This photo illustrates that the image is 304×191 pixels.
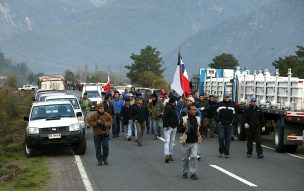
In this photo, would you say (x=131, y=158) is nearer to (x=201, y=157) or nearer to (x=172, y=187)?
(x=201, y=157)

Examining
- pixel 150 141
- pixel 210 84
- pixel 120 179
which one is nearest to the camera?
pixel 120 179

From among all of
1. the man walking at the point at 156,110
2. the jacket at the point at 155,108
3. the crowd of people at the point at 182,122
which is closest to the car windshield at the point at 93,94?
the crowd of people at the point at 182,122

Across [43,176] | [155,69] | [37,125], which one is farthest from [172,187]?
[155,69]

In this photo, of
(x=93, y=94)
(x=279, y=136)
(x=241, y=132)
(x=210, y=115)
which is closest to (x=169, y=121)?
(x=279, y=136)

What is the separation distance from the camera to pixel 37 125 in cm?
1766

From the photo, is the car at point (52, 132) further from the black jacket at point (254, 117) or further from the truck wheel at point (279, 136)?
the truck wheel at point (279, 136)

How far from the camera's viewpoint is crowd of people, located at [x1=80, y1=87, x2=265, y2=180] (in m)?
13.5

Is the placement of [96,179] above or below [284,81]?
below

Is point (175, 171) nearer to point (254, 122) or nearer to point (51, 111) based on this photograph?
point (254, 122)

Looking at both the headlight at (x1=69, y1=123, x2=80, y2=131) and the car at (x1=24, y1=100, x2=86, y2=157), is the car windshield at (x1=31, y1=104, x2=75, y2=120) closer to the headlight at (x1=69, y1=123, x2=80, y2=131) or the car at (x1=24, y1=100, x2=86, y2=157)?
the car at (x1=24, y1=100, x2=86, y2=157)

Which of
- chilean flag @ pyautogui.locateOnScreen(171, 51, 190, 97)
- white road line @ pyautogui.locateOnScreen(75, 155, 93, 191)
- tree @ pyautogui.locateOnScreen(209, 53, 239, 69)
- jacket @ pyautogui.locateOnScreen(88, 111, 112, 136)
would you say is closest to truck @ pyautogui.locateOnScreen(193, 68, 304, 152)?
chilean flag @ pyautogui.locateOnScreen(171, 51, 190, 97)

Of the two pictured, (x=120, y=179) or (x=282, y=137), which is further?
(x=282, y=137)

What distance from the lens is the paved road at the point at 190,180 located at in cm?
1231

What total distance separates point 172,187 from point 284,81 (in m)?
8.82
